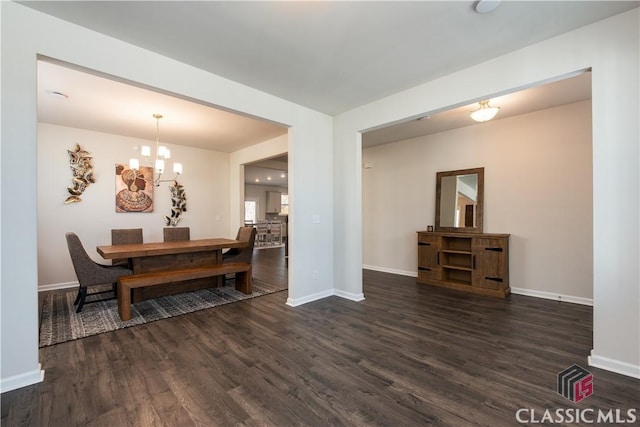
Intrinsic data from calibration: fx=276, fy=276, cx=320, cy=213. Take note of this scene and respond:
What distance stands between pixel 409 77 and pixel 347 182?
1592 millimetres

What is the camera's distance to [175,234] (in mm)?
5121

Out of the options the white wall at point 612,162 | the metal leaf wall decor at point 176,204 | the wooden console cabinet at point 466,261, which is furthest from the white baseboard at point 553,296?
the metal leaf wall decor at point 176,204

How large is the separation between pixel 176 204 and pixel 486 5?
5997 mm

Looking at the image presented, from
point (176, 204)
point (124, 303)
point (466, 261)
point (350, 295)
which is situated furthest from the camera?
point (176, 204)

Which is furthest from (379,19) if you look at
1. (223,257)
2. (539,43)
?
(223,257)

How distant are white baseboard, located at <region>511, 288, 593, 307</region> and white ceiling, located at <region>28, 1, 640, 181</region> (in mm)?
2686

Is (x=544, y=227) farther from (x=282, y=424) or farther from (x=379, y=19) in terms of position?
(x=282, y=424)

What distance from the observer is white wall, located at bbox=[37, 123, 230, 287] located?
455 centimetres

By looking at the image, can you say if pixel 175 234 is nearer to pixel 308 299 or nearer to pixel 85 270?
pixel 85 270

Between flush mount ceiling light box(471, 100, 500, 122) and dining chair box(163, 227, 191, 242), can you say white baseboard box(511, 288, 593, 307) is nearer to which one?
flush mount ceiling light box(471, 100, 500, 122)

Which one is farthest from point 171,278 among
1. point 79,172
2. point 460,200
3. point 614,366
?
point 460,200

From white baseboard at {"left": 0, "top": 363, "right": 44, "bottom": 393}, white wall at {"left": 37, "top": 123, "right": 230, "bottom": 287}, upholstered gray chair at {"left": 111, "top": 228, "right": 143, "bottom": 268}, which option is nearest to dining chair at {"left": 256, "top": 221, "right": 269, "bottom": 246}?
white wall at {"left": 37, "top": 123, "right": 230, "bottom": 287}

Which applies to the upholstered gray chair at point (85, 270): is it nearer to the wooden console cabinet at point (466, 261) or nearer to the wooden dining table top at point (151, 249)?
the wooden dining table top at point (151, 249)

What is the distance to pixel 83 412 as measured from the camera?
1713 millimetres
